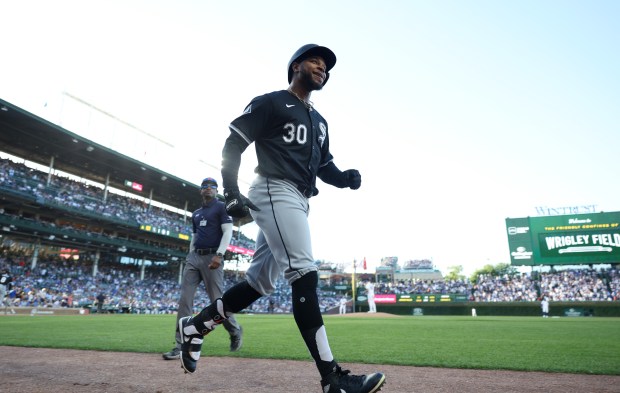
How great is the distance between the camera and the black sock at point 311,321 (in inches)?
91.0

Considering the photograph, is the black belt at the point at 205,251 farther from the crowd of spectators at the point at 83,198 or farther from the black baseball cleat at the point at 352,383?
the crowd of spectators at the point at 83,198

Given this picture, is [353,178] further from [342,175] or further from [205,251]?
[205,251]

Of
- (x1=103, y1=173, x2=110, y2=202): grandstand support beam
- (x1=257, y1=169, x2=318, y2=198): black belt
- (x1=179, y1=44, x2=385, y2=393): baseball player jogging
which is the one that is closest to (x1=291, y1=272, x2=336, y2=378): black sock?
(x1=179, y1=44, x2=385, y2=393): baseball player jogging

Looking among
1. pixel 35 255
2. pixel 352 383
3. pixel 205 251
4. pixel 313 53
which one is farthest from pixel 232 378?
pixel 35 255

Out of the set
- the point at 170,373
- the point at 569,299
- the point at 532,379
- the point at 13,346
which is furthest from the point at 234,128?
the point at 569,299

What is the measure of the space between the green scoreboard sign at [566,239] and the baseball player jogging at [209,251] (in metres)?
38.2

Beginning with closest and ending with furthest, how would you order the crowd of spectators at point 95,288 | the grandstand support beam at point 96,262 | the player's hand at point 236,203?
the player's hand at point 236,203
the crowd of spectators at point 95,288
the grandstand support beam at point 96,262

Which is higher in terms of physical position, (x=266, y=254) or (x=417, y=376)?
(x=266, y=254)

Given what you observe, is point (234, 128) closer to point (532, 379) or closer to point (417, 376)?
point (417, 376)

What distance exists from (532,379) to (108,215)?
36.8 metres

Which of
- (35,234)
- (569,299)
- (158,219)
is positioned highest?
(158,219)

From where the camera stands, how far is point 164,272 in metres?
43.9

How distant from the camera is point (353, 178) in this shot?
3.48 m

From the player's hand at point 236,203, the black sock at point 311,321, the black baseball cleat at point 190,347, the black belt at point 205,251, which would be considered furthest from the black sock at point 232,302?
the black belt at point 205,251
